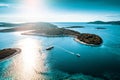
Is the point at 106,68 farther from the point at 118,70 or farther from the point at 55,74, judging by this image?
the point at 55,74

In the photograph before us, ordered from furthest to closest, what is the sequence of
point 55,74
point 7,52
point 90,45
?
point 90,45 < point 7,52 < point 55,74

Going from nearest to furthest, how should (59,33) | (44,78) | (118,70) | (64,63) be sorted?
(44,78) → (118,70) → (64,63) → (59,33)

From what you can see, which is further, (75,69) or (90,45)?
(90,45)

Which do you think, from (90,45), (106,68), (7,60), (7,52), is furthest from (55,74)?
(90,45)

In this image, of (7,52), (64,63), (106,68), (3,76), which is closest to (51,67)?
(64,63)

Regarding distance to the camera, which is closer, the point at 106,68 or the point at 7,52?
the point at 106,68

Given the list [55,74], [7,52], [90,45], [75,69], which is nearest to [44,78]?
[55,74]

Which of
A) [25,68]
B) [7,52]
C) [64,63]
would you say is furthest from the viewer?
[7,52]

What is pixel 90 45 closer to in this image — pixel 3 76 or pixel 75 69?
pixel 75 69

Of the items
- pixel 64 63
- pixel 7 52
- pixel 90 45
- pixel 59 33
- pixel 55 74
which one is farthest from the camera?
pixel 59 33
